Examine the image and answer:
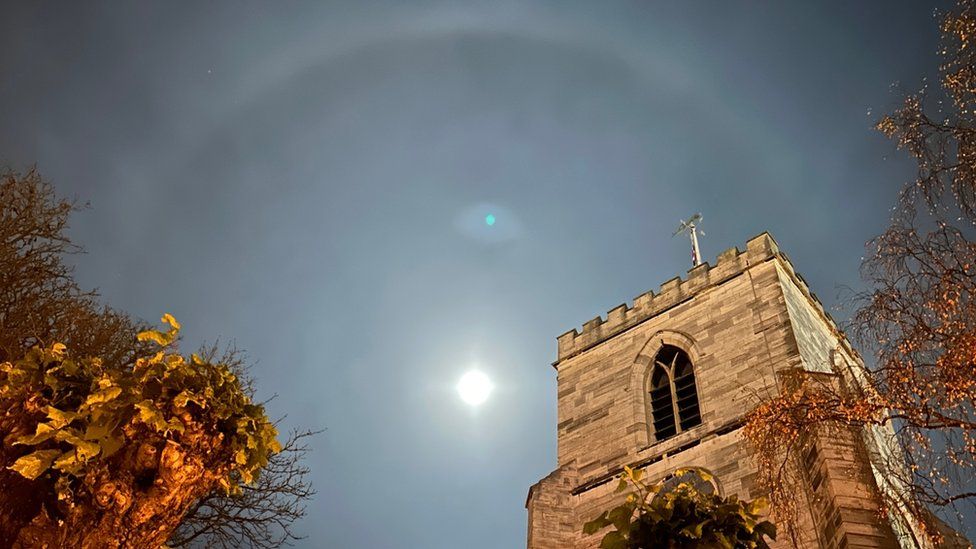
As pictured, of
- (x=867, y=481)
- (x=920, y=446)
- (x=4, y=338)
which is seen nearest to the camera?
(x=920, y=446)

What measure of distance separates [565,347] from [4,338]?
15402 millimetres

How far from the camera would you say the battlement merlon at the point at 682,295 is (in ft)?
56.9

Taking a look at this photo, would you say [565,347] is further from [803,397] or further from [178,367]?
[178,367]

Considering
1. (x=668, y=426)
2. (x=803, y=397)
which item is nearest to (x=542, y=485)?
(x=668, y=426)

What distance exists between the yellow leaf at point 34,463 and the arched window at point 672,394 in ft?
44.8

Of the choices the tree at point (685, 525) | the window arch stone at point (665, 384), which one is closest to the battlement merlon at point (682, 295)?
the window arch stone at point (665, 384)

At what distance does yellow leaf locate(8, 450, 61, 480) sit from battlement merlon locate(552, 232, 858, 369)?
15.8 m

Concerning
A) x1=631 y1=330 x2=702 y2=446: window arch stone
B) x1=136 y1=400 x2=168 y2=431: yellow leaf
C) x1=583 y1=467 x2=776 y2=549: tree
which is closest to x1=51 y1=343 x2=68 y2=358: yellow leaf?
x1=136 y1=400 x2=168 y2=431: yellow leaf

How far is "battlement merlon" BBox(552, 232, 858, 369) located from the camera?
56.9 ft

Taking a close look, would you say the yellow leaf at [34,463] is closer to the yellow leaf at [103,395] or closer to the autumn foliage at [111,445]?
the autumn foliage at [111,445]

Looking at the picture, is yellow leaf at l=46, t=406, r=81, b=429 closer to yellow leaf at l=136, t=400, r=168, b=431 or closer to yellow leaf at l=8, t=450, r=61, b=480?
yellow leaf at l=8, t=450, r=61, b=480

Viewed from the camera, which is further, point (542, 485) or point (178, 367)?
point (542, 485)

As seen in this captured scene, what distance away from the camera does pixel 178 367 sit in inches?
169

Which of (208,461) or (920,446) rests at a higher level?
(920,446)
